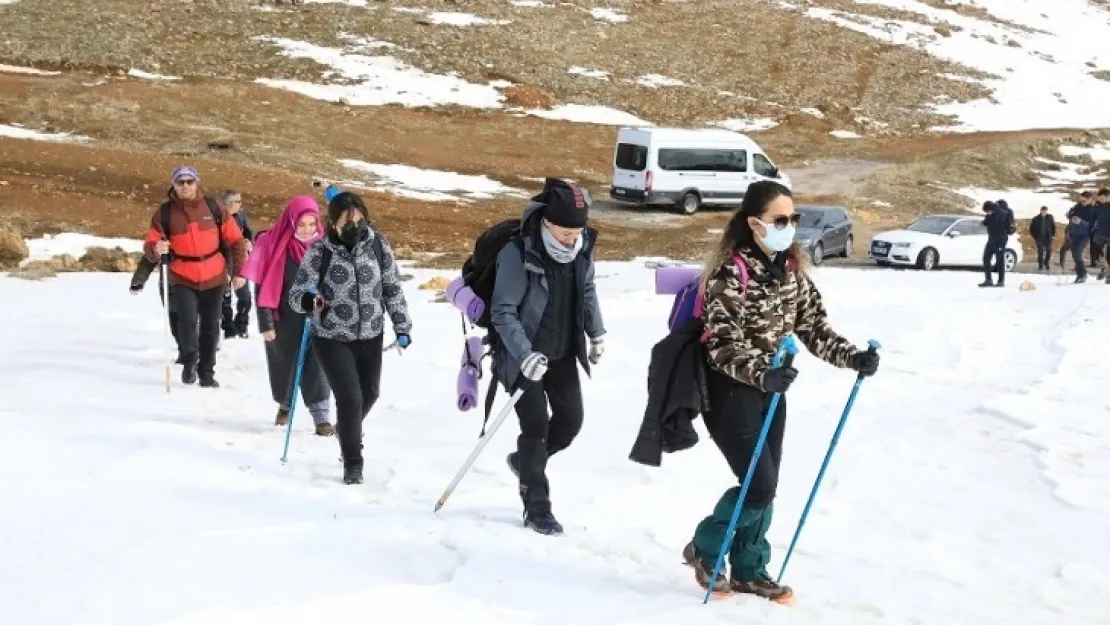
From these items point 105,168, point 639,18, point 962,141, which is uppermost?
point 639,18

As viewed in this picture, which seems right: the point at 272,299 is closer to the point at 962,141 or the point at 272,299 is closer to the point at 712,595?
the point at 712,595

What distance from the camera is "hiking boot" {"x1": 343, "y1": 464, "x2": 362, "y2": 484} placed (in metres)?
6.77

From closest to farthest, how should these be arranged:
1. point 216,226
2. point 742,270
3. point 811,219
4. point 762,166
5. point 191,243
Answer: point 742,270
point 191,243
point 216,226
point 811,219
point 762,166

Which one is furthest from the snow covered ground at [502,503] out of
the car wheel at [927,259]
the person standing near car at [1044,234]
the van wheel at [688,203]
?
the van wheel at [688,203]

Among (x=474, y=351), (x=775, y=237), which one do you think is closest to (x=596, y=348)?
(x=474, y=351)

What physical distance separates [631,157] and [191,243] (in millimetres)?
23567

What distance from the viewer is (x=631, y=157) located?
105ft

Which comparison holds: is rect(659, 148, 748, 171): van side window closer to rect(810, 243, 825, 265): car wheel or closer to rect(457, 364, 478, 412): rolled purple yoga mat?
rect(810, 243, 825, 265): car wheel

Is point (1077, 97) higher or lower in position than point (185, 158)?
higher

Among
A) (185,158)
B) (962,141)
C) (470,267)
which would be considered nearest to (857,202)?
(962,141)

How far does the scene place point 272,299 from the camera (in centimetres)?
787

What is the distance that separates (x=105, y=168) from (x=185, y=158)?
3.04m

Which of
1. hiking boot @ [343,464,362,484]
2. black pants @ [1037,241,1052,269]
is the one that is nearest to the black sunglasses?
hiking boot @ [343,464,362,484]

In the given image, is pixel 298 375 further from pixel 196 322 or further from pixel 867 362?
pixel 867 362
